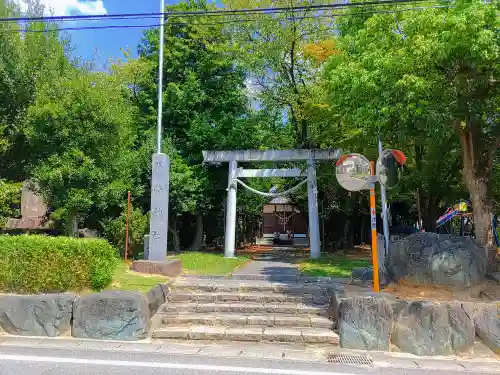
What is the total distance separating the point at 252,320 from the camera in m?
7.75

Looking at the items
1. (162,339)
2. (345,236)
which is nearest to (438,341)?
(162,339)

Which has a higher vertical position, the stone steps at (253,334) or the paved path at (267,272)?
the paved path at (267,272)

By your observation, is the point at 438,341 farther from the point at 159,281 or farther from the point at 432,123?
the point at 159,281

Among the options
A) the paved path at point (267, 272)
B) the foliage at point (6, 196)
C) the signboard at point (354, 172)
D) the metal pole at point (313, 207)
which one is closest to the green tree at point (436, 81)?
the signboard at point (354, 172)

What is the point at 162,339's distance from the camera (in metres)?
7.29

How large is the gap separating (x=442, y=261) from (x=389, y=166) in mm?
1968

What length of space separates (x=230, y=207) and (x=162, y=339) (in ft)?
32.7

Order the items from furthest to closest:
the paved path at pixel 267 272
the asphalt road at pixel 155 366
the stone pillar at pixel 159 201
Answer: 1. the stone pillar at pixel 159 201
2. the paved path at pixel 267 272
3. the asphalt road at pixel 155 366

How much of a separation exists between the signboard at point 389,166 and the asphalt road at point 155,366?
3231 millimetres

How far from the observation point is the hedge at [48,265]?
7.64m

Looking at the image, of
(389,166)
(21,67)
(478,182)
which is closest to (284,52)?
(21,67)

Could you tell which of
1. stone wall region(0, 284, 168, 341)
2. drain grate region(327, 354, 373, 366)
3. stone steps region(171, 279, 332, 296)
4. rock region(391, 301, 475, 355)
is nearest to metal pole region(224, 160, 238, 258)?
stone steps region(171, 279, 332, 296)

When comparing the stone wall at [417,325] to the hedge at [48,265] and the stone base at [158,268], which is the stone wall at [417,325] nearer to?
the hedge at [48,265]

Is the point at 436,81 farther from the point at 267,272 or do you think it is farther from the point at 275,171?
the point at 275,171
